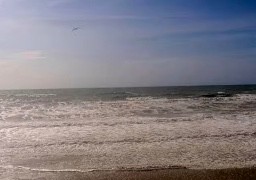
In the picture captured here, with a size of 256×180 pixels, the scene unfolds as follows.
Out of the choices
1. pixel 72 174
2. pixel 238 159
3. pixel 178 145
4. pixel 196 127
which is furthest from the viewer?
pixel 196 127

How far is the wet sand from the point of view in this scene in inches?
367

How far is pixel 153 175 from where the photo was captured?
31.4ft

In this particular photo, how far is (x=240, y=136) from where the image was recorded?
14.8 meters

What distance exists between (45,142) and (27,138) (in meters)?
1.19

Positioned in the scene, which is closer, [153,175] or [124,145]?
[153,175]

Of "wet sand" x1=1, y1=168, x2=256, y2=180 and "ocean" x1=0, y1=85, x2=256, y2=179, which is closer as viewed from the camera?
"wet sand" x1=1, y1=168, x2=256, y2=180

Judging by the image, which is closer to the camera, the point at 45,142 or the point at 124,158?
the point at 124,158

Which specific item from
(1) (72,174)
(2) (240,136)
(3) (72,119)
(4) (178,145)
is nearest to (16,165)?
(1) (72,174)

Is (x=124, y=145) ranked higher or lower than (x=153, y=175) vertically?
higher

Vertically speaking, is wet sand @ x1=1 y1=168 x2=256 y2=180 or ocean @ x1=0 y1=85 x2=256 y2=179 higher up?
ocean @ x1=0 y1=85 x2=256 y2=179

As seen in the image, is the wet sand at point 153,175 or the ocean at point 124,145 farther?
the ocean at point 124,145

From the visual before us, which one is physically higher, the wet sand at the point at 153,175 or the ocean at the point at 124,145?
the ocean at the point at 124,145

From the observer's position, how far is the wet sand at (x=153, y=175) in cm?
932

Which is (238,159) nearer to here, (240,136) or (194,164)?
(194,164)
